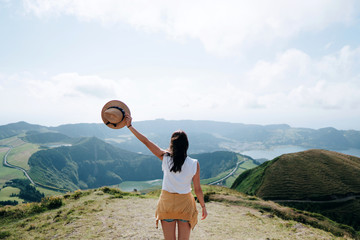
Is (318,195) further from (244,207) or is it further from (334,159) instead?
(244,207)

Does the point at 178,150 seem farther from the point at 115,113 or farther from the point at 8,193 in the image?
the point at 8,193

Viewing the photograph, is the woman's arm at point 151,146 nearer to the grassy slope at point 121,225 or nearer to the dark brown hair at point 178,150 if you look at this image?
the dark brown hair at point 178,150

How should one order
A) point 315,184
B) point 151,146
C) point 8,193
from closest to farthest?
point 151,146, point 315,184, point 8,193

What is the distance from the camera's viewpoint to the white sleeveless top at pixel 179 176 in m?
4.29

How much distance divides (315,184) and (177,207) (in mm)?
69066

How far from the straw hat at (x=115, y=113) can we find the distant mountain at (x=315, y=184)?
2310 inches

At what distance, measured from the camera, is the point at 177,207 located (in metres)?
4.30

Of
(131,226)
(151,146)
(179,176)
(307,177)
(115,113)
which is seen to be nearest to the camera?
(179,176)

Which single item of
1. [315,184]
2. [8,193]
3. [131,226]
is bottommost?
[8,193]

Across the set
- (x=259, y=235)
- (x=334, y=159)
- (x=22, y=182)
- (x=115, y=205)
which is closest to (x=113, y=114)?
(x=259, y=235)

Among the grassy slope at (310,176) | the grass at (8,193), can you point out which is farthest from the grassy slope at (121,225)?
the grass at (8,193)

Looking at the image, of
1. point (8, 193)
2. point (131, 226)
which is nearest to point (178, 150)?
point (131, 226)

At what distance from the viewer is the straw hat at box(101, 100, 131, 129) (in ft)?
16.4

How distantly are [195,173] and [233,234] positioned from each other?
872cm
